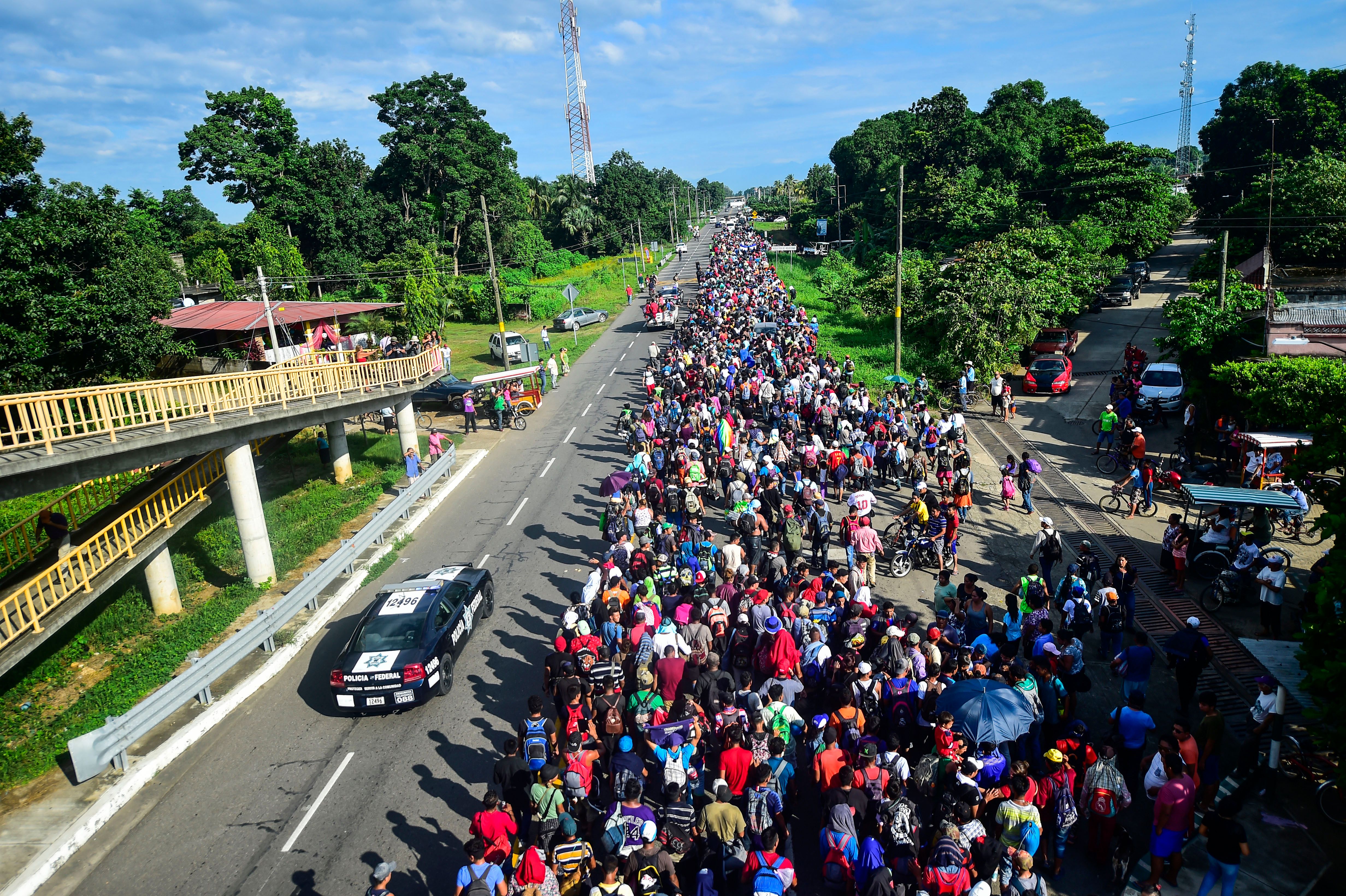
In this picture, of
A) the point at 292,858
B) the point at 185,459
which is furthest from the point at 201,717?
the point at 185,459

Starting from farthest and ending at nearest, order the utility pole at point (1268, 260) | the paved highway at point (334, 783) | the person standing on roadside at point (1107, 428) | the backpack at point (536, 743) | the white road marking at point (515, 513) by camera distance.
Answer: the utility pole at point (1268, 260)
the person standing on roadside at point (1107, 428)
the white road marking at point (515, 513)
the paved highway at point (334, 783)
the backpack at point (536, 743)

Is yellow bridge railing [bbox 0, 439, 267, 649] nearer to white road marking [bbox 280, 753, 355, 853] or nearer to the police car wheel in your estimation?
white road marking [bbox 280, 753, 355, 853]

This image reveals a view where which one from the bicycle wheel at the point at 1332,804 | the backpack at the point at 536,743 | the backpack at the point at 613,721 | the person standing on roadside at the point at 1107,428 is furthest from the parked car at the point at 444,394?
the bicycle wheel at the point at 1332,804

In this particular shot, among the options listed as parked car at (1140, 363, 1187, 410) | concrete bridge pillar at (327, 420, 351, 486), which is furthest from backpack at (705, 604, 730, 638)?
parked car at (1140, 363, 1187, 410)

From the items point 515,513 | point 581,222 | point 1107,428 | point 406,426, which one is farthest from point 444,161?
point 1107,428

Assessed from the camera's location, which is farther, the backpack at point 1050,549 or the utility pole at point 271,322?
the utility pole at point 271,322

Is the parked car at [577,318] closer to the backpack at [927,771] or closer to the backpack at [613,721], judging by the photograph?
the backpack at [613,721]

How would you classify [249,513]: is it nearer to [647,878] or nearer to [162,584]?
[162,584]
